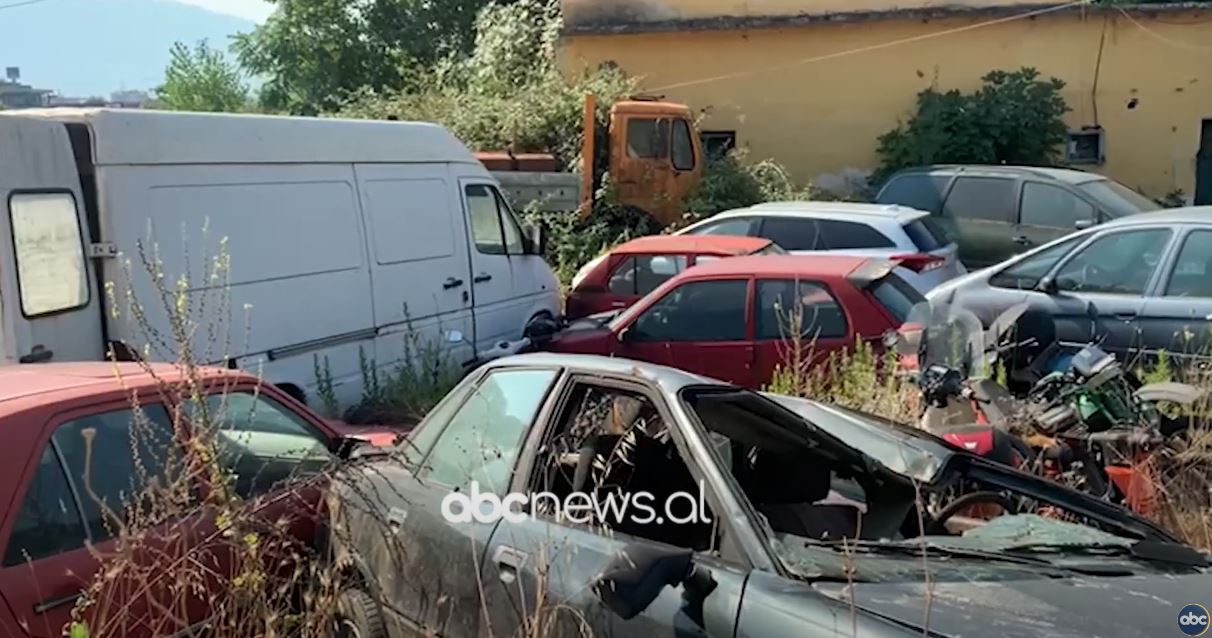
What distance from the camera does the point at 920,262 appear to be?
417 inches

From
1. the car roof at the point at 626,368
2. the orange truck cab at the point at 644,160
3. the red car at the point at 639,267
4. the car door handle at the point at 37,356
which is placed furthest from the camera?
the orange truck cab at the point at 644,160

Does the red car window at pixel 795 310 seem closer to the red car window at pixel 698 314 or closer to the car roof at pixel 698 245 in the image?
the red car window at pixel 698 314

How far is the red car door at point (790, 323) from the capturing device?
7.79 m

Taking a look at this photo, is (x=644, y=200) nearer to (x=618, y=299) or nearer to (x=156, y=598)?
(x=618, y=299)

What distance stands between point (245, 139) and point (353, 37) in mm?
21170

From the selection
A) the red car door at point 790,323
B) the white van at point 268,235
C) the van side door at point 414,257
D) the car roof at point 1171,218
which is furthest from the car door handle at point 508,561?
the car roof at point 1171,218

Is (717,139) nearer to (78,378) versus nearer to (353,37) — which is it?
(353,37)

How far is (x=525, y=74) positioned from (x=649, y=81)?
2.36m

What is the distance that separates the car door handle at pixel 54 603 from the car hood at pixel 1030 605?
7.83 ft

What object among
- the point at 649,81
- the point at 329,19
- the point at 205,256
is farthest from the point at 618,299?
the point at 329,19

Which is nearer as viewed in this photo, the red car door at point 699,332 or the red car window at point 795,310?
the red car window at point 795,310

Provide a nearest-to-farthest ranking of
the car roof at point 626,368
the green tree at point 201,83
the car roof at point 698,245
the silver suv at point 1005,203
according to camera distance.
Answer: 1. the car roof at point 626,368
2. the car roof at point 698,245
3. the silver suv at point 1005,203
4. the green tree at point 201,83

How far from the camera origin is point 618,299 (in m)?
11.1

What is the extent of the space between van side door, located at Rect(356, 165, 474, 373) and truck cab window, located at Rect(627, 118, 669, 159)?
757 cm
